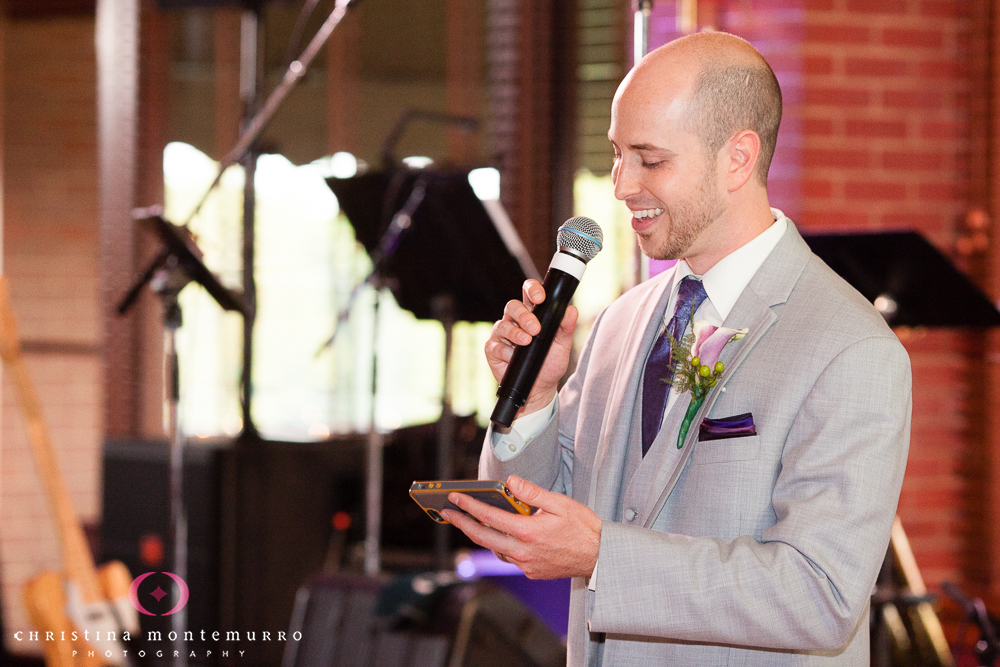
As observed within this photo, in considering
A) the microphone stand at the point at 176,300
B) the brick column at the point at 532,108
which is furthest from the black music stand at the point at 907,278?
the brick column at the point at 532,108

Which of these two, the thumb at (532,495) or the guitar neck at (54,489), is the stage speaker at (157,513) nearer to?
the guitar neck at (54,489)

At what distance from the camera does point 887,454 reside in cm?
128

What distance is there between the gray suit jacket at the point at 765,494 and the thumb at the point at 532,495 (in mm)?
90

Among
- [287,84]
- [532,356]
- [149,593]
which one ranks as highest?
[287,84]

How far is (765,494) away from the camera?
4.44ft

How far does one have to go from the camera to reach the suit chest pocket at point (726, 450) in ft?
4.47

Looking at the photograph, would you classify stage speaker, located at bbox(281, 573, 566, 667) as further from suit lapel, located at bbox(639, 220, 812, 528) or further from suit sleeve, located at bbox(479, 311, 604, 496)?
suit lapel, located at bbox(639, 220, 812, 528)

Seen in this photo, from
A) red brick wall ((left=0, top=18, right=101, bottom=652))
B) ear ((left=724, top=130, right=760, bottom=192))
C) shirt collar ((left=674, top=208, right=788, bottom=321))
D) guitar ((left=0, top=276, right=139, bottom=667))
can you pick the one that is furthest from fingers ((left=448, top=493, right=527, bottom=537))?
red brick wall ((left=0, top=18, right=101, bottom=652))

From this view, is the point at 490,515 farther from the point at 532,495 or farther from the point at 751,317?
the point at 751,317

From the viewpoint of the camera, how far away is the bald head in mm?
1446

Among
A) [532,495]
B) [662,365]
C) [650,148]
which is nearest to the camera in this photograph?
[532,495]

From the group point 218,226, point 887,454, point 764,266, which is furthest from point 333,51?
point 887,454

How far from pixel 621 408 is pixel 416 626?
1.70m

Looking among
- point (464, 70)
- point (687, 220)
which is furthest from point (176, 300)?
point (464, 70)
